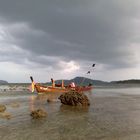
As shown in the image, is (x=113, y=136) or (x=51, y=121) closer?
(x=113, y=136)

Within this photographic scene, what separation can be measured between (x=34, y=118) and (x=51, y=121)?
1.71m

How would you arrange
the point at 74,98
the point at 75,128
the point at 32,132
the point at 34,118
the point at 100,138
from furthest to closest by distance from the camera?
the point at 74,98, the point at 34,118, the point at 75,128, the point at 32,132, the point at 100,138

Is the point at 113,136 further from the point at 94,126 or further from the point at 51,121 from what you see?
the point at 51,121

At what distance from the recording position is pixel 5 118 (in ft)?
55.1

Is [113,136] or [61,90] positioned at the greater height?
[61,90]

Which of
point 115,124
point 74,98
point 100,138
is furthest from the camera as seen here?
point 74,98

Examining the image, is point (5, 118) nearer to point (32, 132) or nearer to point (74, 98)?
point (32, 132)

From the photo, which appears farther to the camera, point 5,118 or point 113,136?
point 5,118

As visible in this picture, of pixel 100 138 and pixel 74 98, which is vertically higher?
pixel 74 98

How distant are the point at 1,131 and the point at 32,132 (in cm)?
183

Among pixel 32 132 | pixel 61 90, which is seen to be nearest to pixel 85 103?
pixel 32 132

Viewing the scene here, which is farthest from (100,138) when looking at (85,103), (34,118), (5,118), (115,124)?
(85,103)

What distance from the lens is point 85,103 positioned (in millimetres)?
24938

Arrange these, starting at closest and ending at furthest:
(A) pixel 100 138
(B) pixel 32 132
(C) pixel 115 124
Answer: (A) pixel 100 138
(B) pixel 32 132
(C) pixel 115 124
